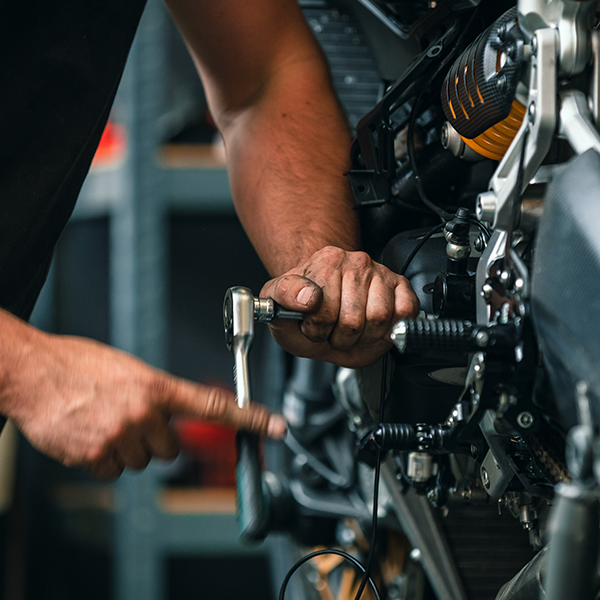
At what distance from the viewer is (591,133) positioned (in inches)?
16.2

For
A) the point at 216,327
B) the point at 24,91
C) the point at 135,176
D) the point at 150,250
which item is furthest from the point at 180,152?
the point at 24,91

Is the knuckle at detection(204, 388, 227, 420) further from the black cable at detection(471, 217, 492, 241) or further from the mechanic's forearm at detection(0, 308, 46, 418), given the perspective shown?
the black cable at detection(471, 217, 492, 241)

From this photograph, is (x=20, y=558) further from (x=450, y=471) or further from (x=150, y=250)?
(x=450, y=471)

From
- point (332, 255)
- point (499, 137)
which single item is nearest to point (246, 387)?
point (332, 255)

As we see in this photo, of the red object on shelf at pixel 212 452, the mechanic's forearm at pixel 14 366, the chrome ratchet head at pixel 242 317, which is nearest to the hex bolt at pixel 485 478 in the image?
the chrome ratchet head at pixel 242 317

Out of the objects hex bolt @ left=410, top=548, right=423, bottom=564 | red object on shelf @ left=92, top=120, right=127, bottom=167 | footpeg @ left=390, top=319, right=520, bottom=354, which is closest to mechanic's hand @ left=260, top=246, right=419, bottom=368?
footpeg @ left=390, top=319, right=520, bottom=354

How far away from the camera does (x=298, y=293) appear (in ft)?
1.85

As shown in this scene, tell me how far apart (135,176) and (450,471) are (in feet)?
4.77

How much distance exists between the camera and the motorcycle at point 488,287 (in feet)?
1.21

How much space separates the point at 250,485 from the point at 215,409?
3.2 inches

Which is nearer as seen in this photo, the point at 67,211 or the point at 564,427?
the point at 564,427

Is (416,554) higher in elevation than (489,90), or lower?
lower

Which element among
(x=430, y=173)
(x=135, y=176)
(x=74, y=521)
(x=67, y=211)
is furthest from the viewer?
(x=74, y=521)

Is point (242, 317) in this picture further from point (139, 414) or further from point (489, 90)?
point (489, 90)
